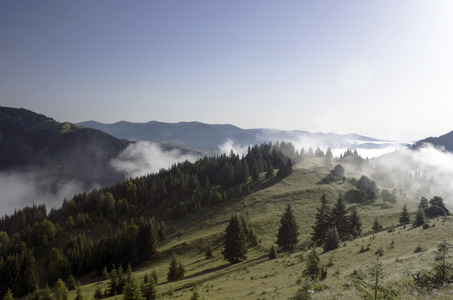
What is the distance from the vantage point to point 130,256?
237 feet

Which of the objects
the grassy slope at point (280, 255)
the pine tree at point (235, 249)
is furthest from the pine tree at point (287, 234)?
the pine tree at point (235, 249)

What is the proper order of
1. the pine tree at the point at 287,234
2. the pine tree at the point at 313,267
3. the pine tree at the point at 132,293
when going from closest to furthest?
the pine tree at the point at 313,267 → the pine tree at the point at 132,293 → the pine tree at the point at 287,234

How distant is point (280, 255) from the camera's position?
4697cm

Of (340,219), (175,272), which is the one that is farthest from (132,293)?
(340,219)

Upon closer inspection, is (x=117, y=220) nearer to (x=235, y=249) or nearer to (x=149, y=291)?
(x=235, y=249)

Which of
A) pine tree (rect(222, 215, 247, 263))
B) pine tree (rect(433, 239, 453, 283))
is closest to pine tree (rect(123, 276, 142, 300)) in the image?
pine tree (rect(222, 215, 247, 263))

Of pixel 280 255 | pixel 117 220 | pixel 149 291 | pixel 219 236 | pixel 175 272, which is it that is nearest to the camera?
pixel 149 291

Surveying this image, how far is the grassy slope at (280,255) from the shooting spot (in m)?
25.0

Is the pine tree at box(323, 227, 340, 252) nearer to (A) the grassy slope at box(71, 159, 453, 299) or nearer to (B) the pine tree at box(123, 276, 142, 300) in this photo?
(A) the grassy slope at box(71, 159, 453, 299)

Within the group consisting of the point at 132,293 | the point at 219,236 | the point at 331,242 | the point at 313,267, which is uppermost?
the point at 313,267

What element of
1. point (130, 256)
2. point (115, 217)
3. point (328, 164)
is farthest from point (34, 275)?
point (328, 164)

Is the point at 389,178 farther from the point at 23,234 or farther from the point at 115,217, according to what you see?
the point at 23,234

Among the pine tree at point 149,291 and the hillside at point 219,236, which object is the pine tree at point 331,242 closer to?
the hillside at point 219,236

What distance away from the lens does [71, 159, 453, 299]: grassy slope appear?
2498cm
